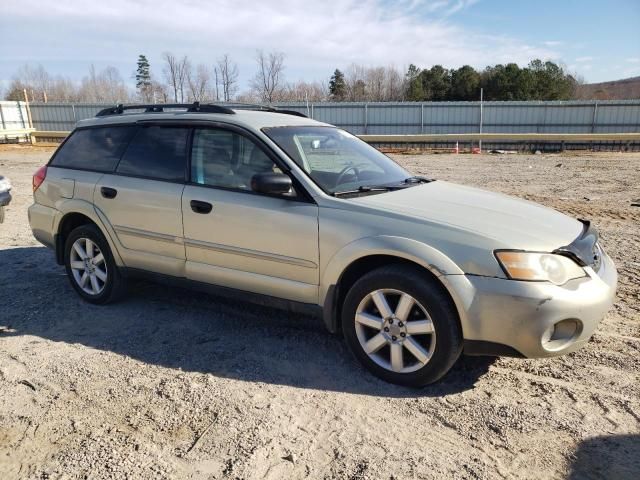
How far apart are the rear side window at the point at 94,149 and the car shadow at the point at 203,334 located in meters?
1.26

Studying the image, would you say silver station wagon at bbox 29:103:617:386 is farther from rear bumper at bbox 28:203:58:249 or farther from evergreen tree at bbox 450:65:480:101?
evergreen tree at bbox 450:65:480:101

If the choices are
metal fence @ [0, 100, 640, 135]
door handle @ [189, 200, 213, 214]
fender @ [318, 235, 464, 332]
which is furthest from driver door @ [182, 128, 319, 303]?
metal fence @ [0, 100, 640, 135]

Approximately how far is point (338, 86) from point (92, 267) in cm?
5237

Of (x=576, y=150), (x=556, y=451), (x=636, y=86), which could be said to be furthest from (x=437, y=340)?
(x=636, y=86)

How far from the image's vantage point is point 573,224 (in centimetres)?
370

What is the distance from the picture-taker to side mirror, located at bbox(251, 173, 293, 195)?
3.56 m

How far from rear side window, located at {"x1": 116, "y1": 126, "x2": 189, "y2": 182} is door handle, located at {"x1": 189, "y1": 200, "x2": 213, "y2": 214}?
0.30 m

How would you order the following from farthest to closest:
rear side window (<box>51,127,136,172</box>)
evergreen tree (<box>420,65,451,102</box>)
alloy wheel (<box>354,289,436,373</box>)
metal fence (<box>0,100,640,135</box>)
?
evergreen tree (<box>420,65,451,102</box>) → metal fence (<box>0,100,640,135</box>) → rear side window (<box>51,127,136,172</box>) → alloy wheel (<box>354,289,436,373</box>)

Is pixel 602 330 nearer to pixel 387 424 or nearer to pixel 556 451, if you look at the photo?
pixel 556 451

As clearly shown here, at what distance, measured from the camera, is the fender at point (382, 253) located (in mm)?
3105

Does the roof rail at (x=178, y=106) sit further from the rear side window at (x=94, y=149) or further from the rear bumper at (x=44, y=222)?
the rear bumper at (x=44, y=222)

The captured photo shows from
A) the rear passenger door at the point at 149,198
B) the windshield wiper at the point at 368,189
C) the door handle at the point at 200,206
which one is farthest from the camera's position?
the rear passenger door at the point at 149,198

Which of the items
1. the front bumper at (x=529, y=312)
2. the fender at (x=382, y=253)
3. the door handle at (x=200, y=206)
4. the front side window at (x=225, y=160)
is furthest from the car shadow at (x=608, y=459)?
the door handle at (x=200, y=206)

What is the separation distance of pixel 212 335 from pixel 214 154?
1.49m
